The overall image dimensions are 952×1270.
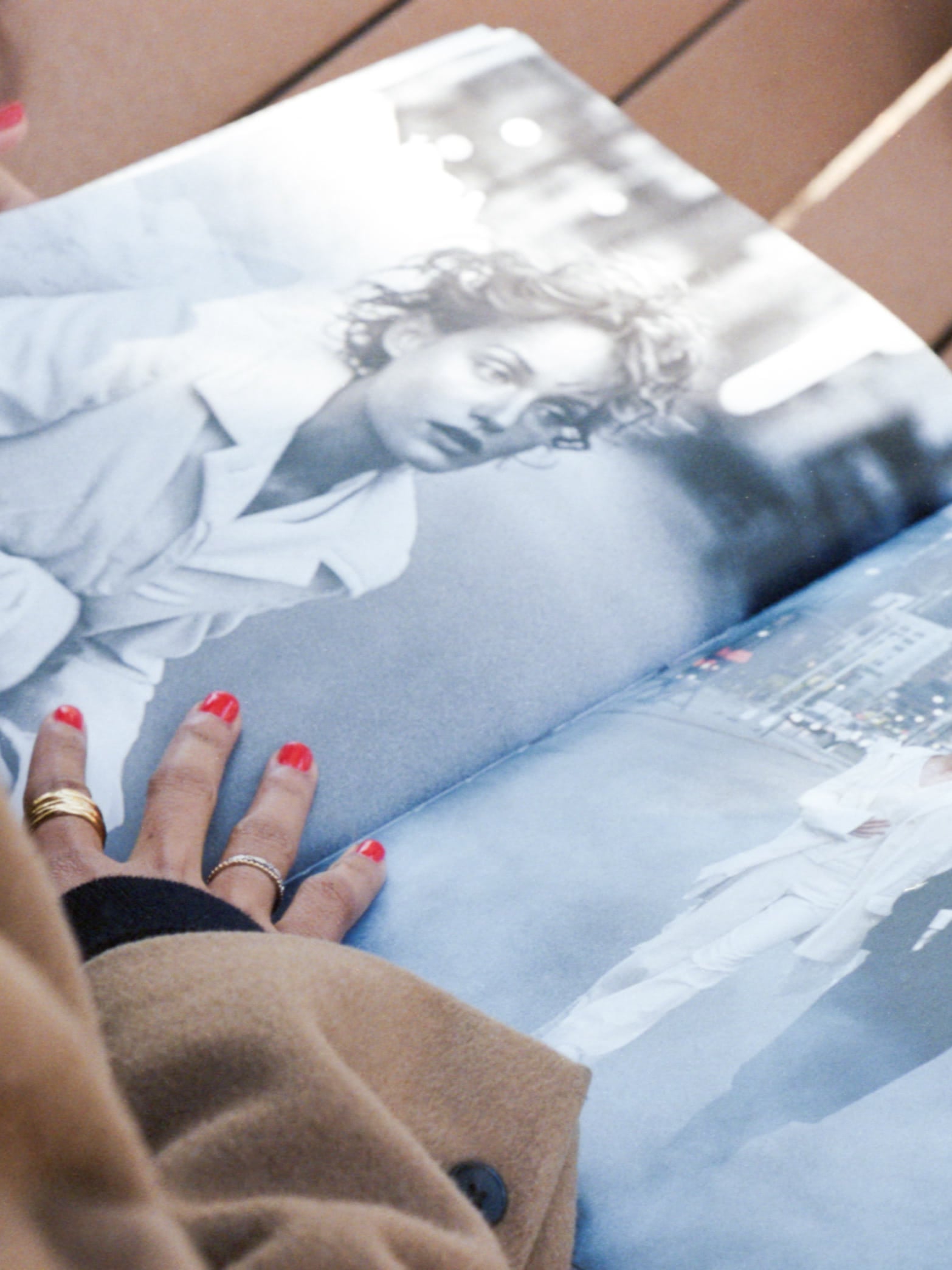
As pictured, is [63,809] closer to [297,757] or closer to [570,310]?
[297,757]

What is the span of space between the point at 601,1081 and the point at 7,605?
1.29ft

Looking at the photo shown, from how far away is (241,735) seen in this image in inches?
24.3

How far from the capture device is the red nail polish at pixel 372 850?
22.9 inches

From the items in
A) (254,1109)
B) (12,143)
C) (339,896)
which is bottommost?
(339,896)

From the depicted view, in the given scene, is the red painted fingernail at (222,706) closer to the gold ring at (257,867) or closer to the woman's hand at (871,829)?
the gold ring at (257,867)

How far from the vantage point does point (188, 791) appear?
58cm

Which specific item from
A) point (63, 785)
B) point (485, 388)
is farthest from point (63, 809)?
point (485, 388)

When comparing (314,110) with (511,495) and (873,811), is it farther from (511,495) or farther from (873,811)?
(873,811)

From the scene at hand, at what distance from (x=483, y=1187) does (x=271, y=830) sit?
0.23 m

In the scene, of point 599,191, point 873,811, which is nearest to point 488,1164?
point 873,811

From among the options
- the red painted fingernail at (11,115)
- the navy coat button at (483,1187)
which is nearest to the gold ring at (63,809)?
the navy coat button at (483,1187)

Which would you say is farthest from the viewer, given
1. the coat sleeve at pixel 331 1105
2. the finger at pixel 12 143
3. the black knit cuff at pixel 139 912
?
the finger at pixel 12 143

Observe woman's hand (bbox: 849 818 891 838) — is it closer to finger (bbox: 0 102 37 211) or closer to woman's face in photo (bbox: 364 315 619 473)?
woman's face in photo (bbox: 364 315 619 473)

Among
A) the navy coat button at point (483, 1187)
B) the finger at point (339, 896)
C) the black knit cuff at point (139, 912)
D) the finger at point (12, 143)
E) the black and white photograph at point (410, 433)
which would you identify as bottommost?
→ the finger at point (339, 896)
